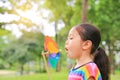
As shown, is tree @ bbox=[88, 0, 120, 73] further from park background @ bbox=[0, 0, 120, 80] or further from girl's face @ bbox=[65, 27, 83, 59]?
girl's face @ bbox=[65, 27, 83, 59]

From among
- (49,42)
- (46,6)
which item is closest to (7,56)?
(46,6)

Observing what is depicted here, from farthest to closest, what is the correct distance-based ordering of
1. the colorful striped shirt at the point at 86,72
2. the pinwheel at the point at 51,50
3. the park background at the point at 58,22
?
the park background at the point at 58,22, the pinwheel at the point at 51,50, the colorful striped shirt at the point at 86,72

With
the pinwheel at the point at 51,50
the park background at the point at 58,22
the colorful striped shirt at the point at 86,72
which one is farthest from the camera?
the park background at the point at 58,22

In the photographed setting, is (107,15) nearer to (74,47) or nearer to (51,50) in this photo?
(51,50)

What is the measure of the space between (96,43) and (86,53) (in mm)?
101

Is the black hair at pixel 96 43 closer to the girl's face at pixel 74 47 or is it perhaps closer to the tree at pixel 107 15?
the girl's face at pixel 74 47

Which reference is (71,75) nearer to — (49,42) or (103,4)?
(49,42)

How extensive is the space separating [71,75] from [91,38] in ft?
0.95

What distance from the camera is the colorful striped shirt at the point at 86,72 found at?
2.79 m

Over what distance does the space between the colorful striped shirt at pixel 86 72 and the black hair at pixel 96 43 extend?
0.10 metres

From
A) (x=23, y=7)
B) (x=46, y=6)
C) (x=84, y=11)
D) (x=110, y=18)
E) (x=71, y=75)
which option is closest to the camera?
(x=71, y=75)

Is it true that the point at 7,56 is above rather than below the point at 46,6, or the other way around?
below

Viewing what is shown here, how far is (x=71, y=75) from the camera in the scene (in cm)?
282

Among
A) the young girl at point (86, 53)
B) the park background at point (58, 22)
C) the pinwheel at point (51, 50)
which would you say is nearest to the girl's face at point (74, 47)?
the young girl at point (86, 53)
